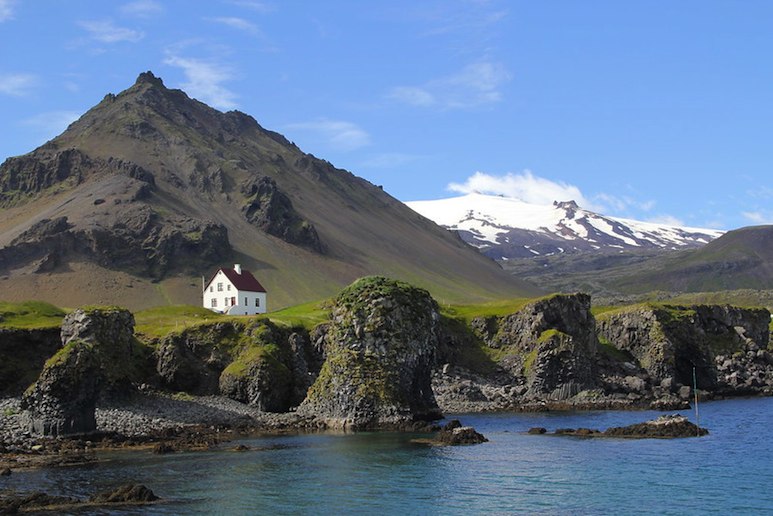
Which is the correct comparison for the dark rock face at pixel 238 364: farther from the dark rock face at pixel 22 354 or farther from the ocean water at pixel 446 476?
the ocean water at pixel 446 476

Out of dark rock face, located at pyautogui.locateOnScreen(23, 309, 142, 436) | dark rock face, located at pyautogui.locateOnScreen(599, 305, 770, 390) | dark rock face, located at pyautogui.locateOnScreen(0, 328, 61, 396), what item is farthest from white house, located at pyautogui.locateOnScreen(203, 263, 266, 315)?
dark rock face, located at pyautogui.locateOnScreen(23, 309, 142, 436)

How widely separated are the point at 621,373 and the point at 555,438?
55.1 metres

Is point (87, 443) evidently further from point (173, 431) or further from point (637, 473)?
point (637, 473)

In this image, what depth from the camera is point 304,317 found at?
137 meters

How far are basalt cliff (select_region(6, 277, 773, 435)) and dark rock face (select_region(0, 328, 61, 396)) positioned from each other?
0.50m

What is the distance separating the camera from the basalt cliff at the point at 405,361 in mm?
88312

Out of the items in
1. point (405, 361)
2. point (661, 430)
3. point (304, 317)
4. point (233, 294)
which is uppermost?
point (233, 294)

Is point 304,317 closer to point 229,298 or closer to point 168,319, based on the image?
point 168,319

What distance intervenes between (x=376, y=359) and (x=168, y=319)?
51.7 meters

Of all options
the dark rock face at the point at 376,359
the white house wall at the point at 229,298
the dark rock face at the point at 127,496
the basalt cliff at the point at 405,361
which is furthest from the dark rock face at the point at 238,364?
the white house wall at the point at 229,298

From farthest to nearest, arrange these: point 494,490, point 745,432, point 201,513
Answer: point 745,432, point 494,490, point 201,513

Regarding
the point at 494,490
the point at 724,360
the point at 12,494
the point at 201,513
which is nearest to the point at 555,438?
the point at 494,490

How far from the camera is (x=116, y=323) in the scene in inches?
3698

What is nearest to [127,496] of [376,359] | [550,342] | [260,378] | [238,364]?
[376,359]
